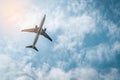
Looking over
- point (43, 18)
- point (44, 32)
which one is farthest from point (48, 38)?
point (43, 18)

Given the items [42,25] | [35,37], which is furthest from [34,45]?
Answer: [42,25]

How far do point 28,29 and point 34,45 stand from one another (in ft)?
37.5

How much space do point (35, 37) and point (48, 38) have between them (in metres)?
9.47

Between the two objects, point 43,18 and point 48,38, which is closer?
point 43,18

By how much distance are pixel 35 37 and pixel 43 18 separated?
13.6 metres

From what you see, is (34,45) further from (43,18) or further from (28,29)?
(43,18)

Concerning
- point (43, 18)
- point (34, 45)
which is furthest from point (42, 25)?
point (34, 45)

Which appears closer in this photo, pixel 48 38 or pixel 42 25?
pixel 42 25

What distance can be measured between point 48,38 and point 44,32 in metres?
6.25

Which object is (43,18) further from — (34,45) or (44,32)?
(34,45)

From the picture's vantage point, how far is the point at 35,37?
493ft

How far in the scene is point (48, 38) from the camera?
15525 cm

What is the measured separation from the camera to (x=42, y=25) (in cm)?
14538

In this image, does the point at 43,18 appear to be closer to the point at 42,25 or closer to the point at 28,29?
the point at 42,25
